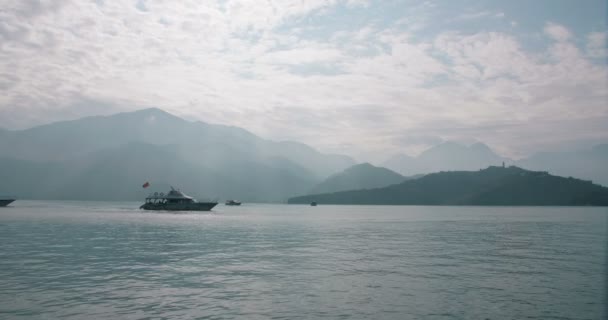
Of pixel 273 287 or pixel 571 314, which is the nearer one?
pixel 571 314

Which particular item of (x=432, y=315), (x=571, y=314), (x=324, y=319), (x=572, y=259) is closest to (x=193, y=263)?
(x=324, y=319)

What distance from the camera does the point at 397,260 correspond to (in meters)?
49.7

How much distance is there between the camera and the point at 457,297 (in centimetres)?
3103

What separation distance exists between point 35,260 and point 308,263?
98.2ft

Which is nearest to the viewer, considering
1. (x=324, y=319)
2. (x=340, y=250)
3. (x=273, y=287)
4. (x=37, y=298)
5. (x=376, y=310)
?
(x=324, y=319)

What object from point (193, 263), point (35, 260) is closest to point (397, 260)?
point (193, 263)

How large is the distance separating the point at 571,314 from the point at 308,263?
84.9 feet

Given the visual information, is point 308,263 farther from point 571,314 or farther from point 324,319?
point 571,314

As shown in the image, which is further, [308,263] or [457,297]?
[308,263]

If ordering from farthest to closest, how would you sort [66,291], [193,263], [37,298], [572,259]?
[572,259]
[193,263]
[66,291]
[37,298]

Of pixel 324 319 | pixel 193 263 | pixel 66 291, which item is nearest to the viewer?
pixel 324 319

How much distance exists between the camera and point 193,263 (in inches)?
1847

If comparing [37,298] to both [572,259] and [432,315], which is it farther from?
[572,259]

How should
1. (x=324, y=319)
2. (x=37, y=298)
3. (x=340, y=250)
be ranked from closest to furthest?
(x=324, y=319) → (x=37, y=298) → (x=340, y=250)
